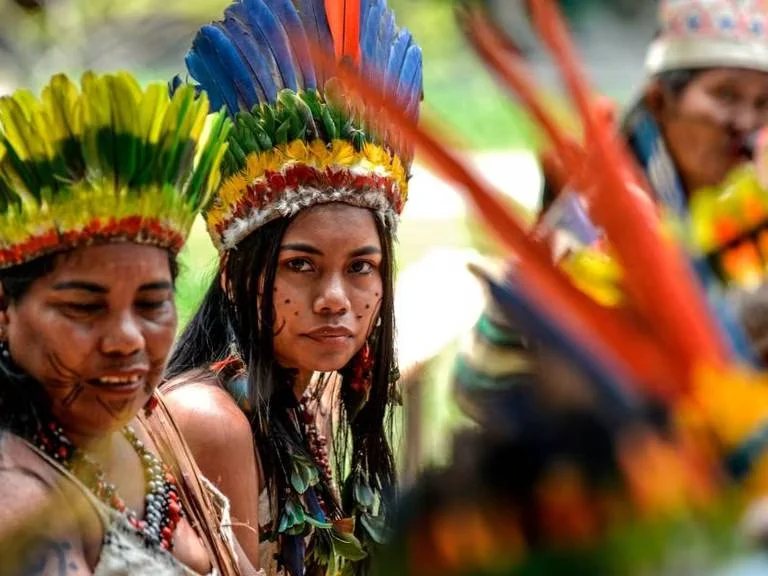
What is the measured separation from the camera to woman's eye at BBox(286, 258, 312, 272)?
355 cm

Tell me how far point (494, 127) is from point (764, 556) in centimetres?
1665

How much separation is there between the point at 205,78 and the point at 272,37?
0.62ft

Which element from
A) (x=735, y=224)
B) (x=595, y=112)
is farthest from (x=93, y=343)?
(x=595, y=112)

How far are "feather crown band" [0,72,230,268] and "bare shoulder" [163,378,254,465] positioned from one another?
706 mm

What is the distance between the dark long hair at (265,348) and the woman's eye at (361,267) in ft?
0.22

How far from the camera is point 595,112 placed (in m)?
1.53

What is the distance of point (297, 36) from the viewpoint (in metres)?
→ 3.73

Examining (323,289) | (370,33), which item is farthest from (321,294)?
(370,33)

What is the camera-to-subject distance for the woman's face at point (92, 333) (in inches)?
97.6

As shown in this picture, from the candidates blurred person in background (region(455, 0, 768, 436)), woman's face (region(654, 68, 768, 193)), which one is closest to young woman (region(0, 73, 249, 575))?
blurred person in background (region(455, 0, 768, 436))

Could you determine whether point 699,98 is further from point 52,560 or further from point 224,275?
point 52,560

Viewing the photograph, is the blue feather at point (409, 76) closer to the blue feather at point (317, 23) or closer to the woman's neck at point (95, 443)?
the blue feather at point (317, 23)

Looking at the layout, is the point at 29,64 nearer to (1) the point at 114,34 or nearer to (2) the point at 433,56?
(1) the point at 114,34

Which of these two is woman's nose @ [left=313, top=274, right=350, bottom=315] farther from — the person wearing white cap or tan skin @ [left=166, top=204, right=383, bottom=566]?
the person wearing white cap
